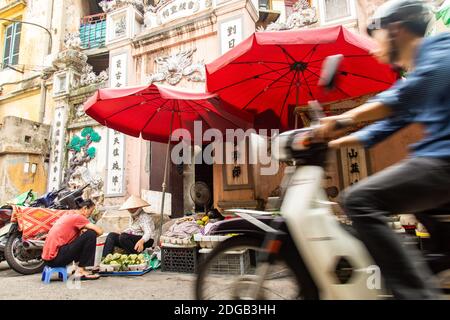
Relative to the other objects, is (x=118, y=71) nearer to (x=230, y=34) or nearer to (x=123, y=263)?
(x=230, y=34)

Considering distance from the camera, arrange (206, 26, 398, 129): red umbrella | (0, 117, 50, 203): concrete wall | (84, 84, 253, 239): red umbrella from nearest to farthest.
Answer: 1. (206, 26, 398, 129): red umbrella
2. (84, 84, 253, 239): red umbrella
3. (0, 117, 50, 203): concrete wall

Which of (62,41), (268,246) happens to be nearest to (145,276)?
(268,246)

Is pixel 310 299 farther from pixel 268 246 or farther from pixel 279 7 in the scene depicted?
pixel 279 7

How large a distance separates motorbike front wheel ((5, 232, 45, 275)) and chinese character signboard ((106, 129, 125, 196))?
9.73 ft

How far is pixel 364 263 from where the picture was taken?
164cm

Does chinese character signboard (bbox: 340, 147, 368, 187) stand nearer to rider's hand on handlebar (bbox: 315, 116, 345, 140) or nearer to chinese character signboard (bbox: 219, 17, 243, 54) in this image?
chinese character signboard (bbox: 219, 17, 243, 54)

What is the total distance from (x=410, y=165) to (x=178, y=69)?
6.99 metres

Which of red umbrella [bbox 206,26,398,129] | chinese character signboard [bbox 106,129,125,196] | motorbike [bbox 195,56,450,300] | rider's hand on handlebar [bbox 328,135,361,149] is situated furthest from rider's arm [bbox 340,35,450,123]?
chinese character signboard [bbox 106,129,125,196]

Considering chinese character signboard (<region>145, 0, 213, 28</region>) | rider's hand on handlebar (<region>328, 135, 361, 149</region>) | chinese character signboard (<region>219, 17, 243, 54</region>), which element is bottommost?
rider's hand on handlebar (<region>328, 135, 361, 149</region>)

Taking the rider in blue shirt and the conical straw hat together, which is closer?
the rider in blue shirt

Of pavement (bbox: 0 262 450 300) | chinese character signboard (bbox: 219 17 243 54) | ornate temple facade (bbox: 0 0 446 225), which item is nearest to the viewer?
pavement (bbox: 0 262 450 300)

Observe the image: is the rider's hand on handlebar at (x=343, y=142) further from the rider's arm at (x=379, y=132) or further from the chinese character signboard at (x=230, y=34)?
the chinese character signboard at (x=230, y=34)

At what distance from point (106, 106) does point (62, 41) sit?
374 inches

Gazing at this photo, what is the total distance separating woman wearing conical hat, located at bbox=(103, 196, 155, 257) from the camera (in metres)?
5.28
